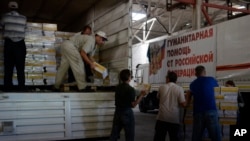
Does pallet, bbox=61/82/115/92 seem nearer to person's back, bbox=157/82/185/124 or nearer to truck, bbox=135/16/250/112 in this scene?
truck, bbox=135/16/250/112

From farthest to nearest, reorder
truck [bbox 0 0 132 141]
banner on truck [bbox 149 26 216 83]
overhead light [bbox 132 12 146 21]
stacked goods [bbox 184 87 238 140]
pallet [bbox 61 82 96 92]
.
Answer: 1. overhead light [bbox 132 12 146 21]
2. banner on truck [bbox 149 26 216 83]
3. pallet [bbox 61 82 96 92]
4. stacked goods [bbox 184 87 238 140]
5. truck [bbox 0 0 132 141]

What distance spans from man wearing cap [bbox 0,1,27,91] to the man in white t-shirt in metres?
3.20

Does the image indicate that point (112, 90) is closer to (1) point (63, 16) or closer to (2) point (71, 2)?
(2) point (71, 2)

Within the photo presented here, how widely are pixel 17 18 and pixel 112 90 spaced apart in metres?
2.82

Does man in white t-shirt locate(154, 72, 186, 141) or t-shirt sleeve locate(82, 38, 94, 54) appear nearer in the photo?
man in white t-shirt locate(154, 72, 186, 141)

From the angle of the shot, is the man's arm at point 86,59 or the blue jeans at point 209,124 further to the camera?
the man's arm at point 86,59

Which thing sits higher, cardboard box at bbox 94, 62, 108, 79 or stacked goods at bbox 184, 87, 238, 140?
cardboard box at bbox 94, 62, 108, 79

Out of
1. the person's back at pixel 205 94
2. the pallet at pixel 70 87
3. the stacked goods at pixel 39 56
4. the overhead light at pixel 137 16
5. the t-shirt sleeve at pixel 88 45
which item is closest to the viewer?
the person's back at pixel 205 94

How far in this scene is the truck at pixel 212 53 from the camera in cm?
711

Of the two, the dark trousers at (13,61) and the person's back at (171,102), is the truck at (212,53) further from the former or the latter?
the dark trousers at (13,61)

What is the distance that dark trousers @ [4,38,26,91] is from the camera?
251 inches

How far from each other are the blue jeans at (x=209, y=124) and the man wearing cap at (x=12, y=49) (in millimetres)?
3800

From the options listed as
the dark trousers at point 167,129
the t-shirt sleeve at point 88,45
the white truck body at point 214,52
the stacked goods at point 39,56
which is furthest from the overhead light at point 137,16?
the dark trousers at point 167,129

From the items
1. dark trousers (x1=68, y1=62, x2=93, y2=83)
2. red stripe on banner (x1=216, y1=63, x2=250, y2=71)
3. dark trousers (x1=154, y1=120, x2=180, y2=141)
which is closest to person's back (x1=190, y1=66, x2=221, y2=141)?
dark trousers (x1=154, y1=120, x2=180, y2=141)
